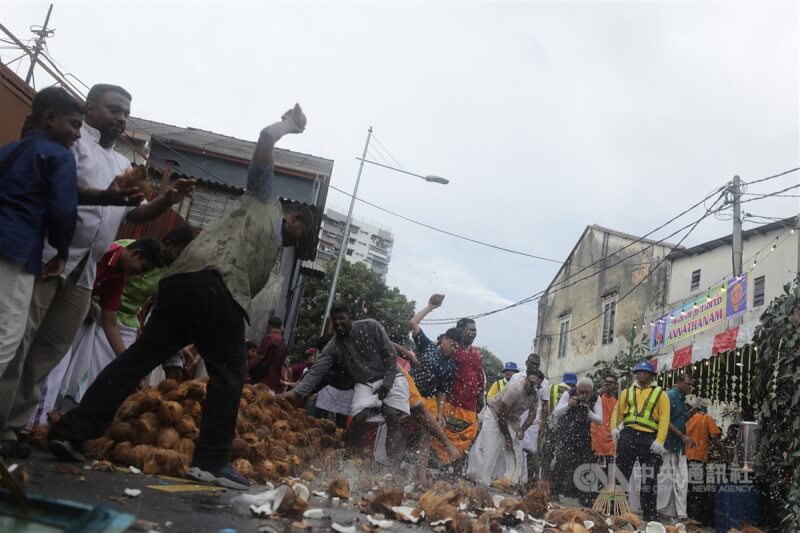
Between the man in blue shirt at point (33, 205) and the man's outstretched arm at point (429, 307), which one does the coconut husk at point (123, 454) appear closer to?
the man in blue shirt at point (33, 205)

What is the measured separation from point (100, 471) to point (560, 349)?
2872cm

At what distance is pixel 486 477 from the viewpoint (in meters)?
8.65

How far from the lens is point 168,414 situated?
4109mm

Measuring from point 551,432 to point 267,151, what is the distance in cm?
800

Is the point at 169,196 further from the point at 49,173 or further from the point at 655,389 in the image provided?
the point at 655,389

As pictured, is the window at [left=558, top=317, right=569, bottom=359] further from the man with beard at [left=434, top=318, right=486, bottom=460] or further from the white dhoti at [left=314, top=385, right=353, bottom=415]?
the white dhoti at [left=314, top=385, right=353, bottom=415]

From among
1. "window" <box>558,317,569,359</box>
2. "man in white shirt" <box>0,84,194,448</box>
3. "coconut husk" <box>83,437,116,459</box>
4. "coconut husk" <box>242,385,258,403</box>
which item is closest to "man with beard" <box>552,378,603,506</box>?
"coconut husk" <box>242,385,258,403</box>

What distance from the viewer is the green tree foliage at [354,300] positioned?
34312 millimetres

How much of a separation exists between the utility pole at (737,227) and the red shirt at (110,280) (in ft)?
40.4

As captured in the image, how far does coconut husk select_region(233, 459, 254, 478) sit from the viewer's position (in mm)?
4086

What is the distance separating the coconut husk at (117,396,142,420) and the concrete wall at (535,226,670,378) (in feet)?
63.8

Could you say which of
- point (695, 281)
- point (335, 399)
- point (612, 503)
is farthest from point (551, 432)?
point (695, 281)

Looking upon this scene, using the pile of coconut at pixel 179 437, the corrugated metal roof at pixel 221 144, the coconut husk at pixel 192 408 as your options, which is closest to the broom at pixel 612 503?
the pile of coconut at pixel 179 437

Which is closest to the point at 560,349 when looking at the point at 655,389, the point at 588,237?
the point at 588,237
